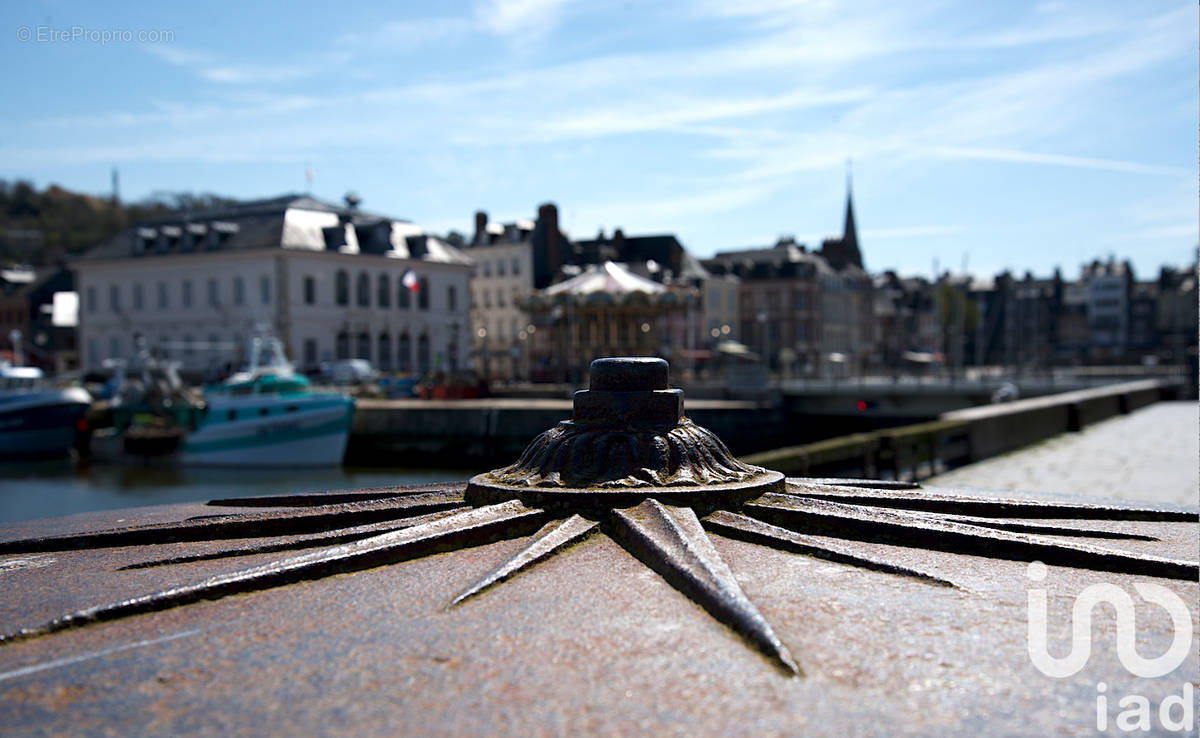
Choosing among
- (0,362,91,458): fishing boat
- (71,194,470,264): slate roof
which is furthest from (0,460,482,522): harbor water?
(71,194,470,264): slate roof

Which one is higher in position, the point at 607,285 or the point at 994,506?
the point at 607,285

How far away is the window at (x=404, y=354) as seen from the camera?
2506 inches

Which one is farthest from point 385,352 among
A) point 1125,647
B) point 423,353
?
point 1125,647

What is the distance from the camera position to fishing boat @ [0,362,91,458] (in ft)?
146

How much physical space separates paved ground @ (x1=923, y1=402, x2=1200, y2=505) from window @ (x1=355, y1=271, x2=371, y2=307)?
43412 mm

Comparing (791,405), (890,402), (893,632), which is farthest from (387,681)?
(890,402)

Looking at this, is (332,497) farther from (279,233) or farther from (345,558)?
(279,233)

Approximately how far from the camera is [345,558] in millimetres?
4230

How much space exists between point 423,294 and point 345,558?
202ft

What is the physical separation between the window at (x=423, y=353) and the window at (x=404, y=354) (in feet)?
2.11

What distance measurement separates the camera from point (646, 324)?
40.5m

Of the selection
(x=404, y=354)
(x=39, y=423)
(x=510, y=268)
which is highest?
(x=510, y=268)

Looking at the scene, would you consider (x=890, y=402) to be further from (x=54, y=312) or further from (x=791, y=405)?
(x=54, y=312)

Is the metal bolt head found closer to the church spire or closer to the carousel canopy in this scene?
the carousel canopy
